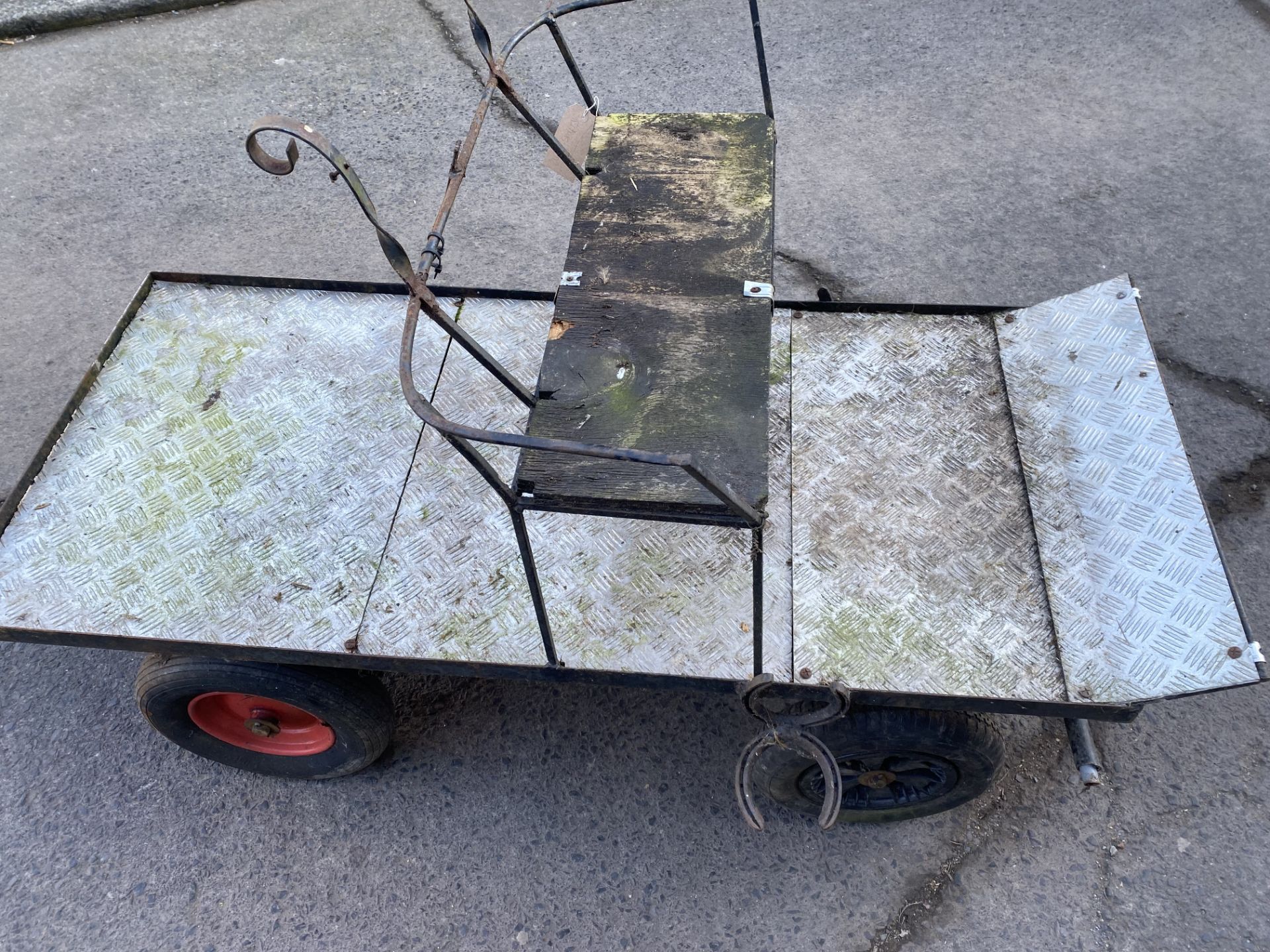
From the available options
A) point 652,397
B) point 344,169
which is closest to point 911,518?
point 652,397

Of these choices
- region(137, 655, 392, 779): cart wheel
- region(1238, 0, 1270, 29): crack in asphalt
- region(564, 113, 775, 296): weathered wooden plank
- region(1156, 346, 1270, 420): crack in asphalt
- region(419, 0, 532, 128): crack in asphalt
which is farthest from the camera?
region(1238, 0, 1270, 29): crack in asphalt

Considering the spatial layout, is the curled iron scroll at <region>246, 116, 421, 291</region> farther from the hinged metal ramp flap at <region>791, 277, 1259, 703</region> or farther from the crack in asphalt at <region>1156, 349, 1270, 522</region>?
the crack in asphalt at <region>1156, 349, 1270, 522</region>

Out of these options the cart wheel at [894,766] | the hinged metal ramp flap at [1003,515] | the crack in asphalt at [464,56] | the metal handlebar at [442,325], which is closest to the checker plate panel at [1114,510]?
the hinged metal ramp flap at [1003,515]

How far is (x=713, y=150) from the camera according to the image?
287cm

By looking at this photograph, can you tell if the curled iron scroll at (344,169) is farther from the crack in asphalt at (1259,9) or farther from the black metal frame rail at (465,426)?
the crack in asphalt at (1259,9)

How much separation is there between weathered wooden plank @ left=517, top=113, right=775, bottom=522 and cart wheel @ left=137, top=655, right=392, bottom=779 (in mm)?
894

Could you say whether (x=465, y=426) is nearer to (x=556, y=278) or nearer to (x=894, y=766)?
(x=894, y=766)

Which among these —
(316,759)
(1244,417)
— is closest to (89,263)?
(316,759)

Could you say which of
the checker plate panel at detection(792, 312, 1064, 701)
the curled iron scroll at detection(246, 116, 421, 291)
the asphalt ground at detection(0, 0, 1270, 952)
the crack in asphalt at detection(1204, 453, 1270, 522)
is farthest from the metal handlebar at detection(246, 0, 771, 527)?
the crack in asphalt at detection(1204, 453, 1270, 522)

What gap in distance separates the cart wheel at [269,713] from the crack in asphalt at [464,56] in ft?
11.8

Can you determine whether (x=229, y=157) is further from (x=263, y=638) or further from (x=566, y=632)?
(x=566, y=632)

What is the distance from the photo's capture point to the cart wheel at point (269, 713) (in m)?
2.37

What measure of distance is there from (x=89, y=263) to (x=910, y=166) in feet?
14.0

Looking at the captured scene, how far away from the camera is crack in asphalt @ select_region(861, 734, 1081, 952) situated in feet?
8.43
